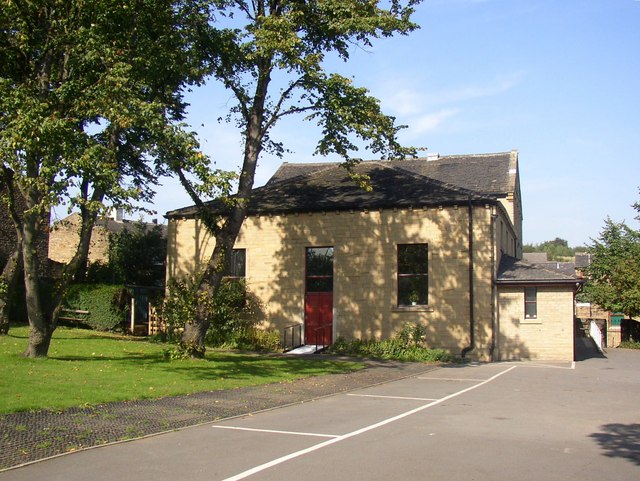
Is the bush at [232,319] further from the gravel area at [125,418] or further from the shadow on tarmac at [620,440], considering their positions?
the shadow on tarmac at [620,440]

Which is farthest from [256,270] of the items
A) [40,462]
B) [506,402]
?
[40,462]

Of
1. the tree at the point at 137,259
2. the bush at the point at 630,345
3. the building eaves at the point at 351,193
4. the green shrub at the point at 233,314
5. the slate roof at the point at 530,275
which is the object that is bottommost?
the bush at the point at 630,345

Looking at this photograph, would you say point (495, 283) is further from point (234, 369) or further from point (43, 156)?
point (43, 156)

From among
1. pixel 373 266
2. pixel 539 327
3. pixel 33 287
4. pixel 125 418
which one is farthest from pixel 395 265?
pixel 125 418

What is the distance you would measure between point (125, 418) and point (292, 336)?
15.9 meters

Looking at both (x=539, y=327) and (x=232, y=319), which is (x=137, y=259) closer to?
(x=232, y=319)

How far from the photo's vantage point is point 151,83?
58.6 ft

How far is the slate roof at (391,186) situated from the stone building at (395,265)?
3.5 inches

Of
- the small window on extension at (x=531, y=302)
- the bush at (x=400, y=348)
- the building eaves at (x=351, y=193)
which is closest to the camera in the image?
the bush at (x=400, y=348)

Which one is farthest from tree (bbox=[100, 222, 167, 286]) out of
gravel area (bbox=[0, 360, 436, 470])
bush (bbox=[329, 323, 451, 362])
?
gravel area (bbox=[0, 360, 436, 470])

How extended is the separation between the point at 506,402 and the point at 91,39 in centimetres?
1258

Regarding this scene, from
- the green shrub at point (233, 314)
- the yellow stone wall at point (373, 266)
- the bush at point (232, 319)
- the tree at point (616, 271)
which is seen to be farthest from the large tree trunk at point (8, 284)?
the tree at point (616, 271)

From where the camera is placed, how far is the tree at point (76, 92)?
14094 millimetres

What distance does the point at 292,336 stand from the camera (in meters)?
26.0
